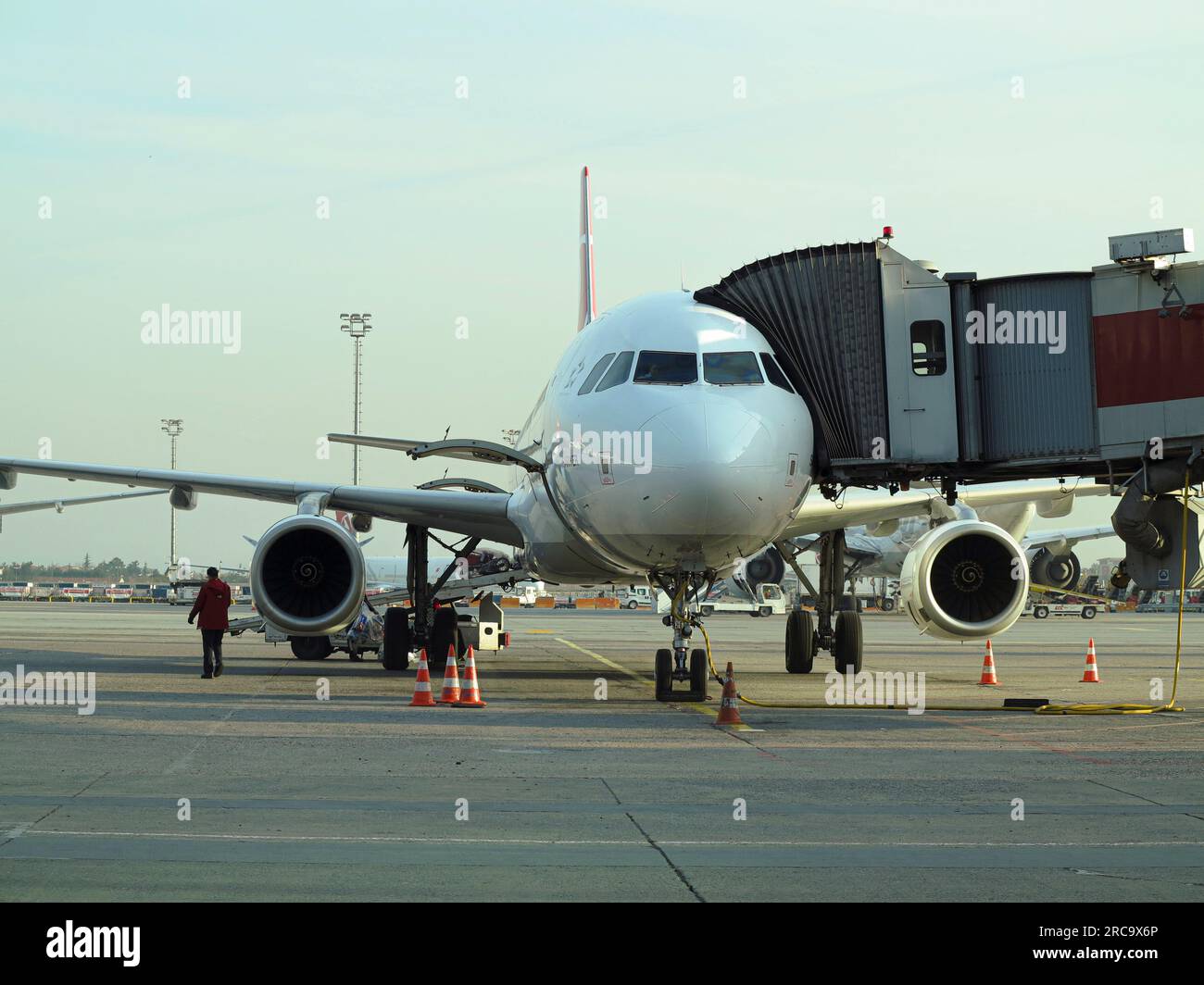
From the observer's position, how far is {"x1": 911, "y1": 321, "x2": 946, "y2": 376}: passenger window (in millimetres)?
15852

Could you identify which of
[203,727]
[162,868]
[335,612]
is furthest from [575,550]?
[162,868]

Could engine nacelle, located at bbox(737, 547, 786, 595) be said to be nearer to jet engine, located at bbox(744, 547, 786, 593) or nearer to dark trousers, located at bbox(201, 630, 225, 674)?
jet engine, located at bbox(744, 547, 786, 593)

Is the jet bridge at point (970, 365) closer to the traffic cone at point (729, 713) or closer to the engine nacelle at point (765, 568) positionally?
the traffic cone at point (729, 713)

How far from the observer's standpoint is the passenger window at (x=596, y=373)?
15.5 meters

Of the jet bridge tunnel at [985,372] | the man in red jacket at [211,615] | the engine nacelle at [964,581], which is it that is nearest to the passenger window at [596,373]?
the jet bridge tunnel at [985,372]

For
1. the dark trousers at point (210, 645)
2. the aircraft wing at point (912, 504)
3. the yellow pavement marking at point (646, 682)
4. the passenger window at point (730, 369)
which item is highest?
the passenger window at point (730, 369)

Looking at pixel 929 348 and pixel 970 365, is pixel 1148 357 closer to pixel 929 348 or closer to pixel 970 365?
pixel 970 365

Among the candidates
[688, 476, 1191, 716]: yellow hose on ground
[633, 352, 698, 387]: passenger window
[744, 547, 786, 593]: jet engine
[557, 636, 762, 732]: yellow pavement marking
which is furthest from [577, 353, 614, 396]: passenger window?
[744, 547, 786, 593]: jet engine

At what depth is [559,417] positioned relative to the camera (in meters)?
16.5

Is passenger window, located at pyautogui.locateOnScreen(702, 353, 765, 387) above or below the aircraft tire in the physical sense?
above

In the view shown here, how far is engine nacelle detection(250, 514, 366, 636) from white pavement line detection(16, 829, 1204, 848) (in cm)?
1128

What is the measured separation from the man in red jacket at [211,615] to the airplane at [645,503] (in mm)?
1042

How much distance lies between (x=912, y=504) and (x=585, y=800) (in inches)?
516

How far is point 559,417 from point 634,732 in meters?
4.77
